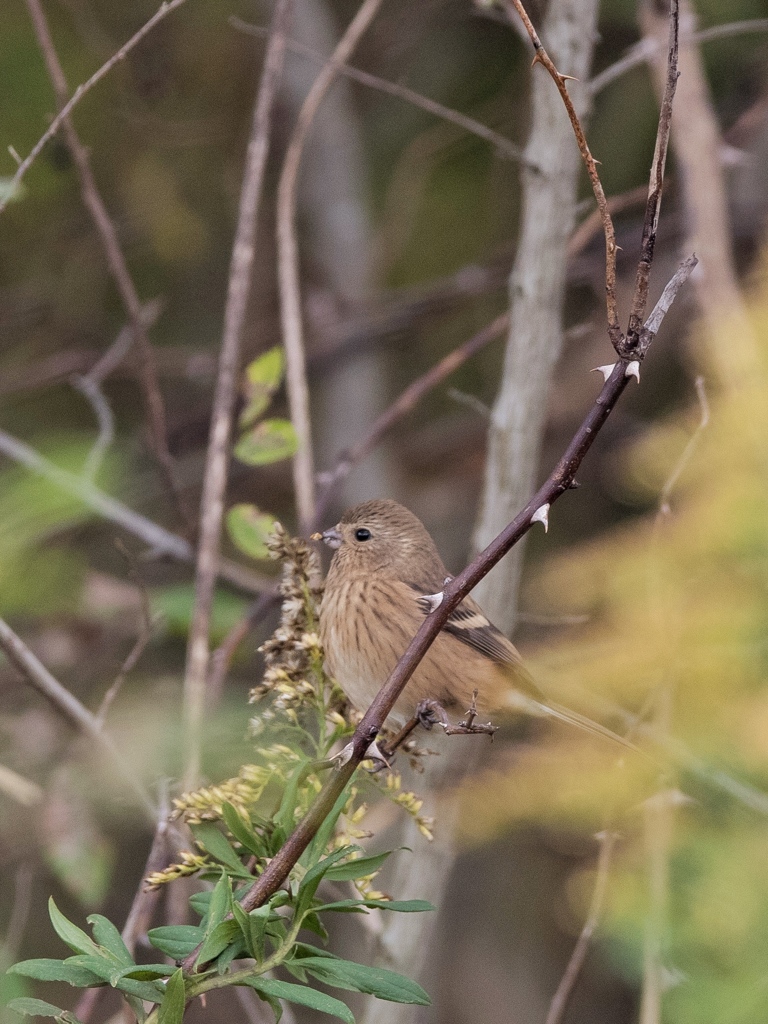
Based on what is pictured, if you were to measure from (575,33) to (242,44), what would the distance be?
268 centimetres

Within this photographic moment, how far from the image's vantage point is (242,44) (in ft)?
15.9

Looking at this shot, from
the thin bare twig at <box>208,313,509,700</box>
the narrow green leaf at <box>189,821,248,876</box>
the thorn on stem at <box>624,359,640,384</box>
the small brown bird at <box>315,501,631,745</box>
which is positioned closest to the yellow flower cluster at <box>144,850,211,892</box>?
the narrow green leaf at <box>189,821,248,876</box>

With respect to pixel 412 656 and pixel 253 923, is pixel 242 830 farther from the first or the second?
pixel 412 656

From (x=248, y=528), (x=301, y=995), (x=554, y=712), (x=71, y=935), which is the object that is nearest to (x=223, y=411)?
(x=248, y=528)

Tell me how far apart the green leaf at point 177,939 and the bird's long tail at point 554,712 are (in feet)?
4.17

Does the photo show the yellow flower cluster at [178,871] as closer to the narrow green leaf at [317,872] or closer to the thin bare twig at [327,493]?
the narrow green leaf at [317,872]

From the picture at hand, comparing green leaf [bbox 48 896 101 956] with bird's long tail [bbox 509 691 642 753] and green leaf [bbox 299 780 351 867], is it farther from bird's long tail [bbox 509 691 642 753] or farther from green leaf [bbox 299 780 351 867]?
bird's long tail [bbox 509 691 642 753]

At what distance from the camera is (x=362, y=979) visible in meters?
1.07

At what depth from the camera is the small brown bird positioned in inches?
93.1

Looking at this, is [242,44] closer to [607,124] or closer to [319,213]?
[319,213]

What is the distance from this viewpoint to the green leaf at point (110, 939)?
3.63 feet

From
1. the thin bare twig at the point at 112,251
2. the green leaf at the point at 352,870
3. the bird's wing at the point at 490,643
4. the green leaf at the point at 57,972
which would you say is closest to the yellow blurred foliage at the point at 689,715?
the bird's wing at the point at 490,643

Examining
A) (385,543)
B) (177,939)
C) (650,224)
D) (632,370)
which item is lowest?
(177,939)

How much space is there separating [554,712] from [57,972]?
162 centimetres
